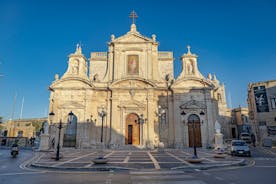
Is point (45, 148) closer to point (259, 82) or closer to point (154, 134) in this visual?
point (154, 134)

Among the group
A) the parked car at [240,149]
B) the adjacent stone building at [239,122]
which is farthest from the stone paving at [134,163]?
the adjacent stone building at [239,122]

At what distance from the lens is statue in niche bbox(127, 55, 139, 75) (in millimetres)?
27969

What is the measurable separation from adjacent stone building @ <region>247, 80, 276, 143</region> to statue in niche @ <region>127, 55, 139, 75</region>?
2018cm

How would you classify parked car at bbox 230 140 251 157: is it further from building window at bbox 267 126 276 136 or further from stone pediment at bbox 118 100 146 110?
building window at bbox 267 126 276 136

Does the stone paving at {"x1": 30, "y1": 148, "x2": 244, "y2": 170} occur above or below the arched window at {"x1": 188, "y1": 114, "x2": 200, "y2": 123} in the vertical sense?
below

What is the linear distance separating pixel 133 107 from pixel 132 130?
9.61 feet

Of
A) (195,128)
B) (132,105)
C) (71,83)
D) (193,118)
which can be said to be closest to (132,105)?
(132,105)

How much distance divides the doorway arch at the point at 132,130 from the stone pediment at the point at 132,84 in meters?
3.67

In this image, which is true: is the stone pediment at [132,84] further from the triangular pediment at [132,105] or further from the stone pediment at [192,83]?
the stone pediment at [192,83]

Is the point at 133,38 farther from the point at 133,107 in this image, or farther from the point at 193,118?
the point at 193,118

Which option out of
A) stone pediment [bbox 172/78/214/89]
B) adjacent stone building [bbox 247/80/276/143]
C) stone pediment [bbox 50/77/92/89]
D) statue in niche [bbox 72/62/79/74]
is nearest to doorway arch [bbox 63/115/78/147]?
stone pediment [bbox 50/77/92/89]

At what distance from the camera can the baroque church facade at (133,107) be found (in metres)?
24.8

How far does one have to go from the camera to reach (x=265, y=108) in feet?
102

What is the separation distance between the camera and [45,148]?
21781mm
